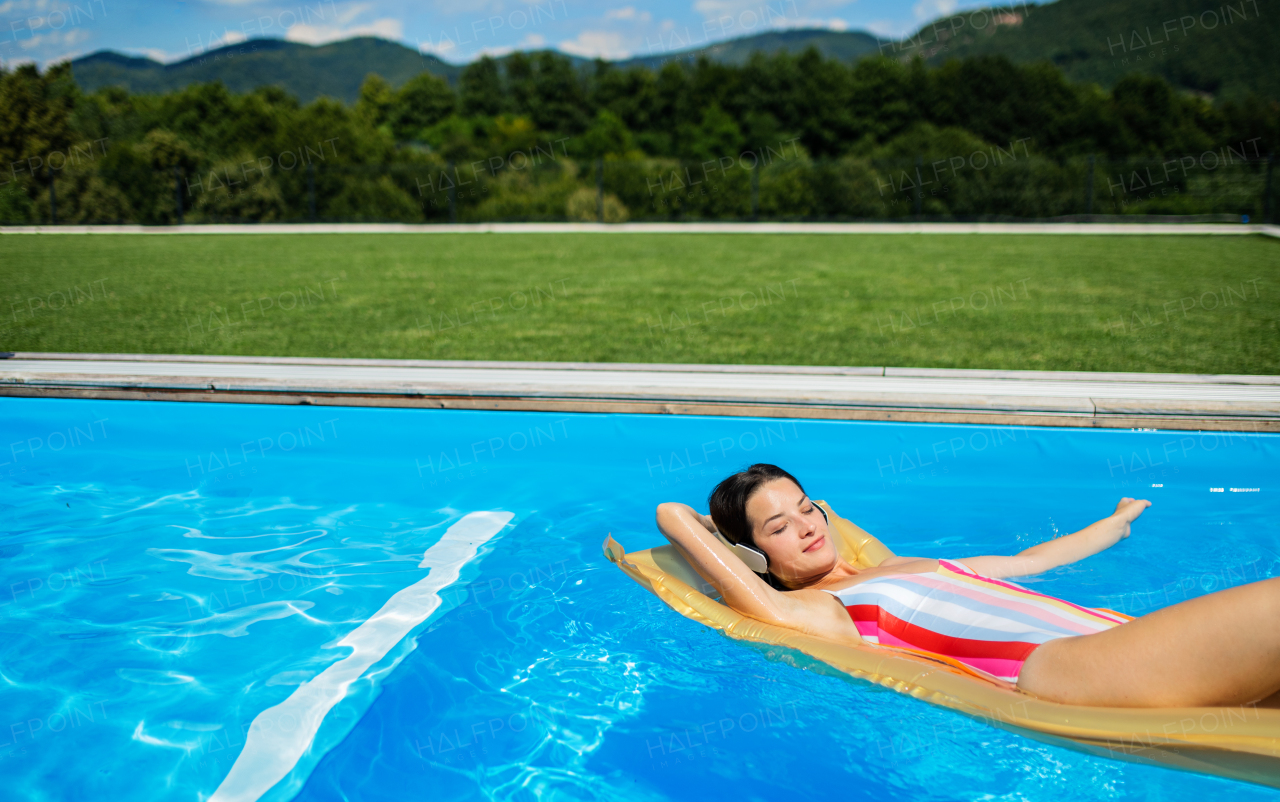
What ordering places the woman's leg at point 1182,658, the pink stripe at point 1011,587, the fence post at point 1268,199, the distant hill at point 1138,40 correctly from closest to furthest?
the woman's leg at point 1182,658, the pink stripe at point 1011,587, the fence post at point 1268,199, the distant hill at point 1138,40

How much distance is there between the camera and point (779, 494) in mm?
2777

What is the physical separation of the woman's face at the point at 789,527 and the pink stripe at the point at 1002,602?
11.9 inches

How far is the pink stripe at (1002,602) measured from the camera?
96.3 inches

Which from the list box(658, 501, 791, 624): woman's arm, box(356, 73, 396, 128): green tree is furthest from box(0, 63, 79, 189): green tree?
box(658, 501, 791, 624): woman's arm

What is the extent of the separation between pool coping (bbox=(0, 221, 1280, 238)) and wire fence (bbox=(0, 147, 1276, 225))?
1527 millimetres

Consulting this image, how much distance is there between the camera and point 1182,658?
2.09 m

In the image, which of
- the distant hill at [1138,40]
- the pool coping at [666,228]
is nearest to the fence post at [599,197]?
the pool coping at [666,228]

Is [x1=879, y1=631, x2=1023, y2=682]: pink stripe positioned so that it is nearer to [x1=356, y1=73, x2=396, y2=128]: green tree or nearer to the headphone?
the headphone

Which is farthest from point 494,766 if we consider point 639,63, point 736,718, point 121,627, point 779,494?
point 639,63

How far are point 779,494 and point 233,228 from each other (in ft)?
77.7

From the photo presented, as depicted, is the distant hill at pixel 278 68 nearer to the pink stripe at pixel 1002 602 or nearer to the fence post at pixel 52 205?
the fence post at pixel 52 205

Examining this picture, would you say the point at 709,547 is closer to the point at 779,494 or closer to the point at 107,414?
the point at 779,494

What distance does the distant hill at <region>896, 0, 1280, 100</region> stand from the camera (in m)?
62.4

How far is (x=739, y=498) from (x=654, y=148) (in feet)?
158
